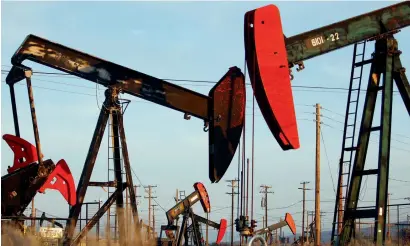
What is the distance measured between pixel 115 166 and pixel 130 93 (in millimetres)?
1559

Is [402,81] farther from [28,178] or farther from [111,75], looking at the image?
[28,178]

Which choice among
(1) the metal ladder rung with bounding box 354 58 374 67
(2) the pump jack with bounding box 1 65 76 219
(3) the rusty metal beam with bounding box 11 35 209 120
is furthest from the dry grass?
(1) the metal ladder rung with bounding box 354 58 374 67

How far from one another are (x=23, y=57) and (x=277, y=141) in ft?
17.3

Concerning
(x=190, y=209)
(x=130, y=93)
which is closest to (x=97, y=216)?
(x=130, y=93)

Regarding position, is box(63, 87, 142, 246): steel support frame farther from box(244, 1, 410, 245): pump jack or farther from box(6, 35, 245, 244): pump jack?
box(244, 1, 410, 245): pump jack

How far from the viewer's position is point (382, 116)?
468 inches

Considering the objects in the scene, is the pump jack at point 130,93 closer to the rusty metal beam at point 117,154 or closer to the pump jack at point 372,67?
the rusty metal beam at point 117,154

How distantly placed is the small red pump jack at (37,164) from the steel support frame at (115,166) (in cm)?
46

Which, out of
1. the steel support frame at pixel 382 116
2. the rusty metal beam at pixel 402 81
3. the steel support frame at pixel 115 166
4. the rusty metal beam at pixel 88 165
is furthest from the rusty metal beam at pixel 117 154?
the rusty metal beam at pixel 402 81

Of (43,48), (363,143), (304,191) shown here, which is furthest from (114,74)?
(304,191)

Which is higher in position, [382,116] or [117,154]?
[382,116]

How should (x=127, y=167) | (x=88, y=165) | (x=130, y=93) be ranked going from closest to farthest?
(x=88, y=165) < (x=130, y=93) < (x=127, y=167)

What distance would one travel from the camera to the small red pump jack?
1070 cm

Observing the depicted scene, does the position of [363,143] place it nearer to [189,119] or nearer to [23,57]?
[189,119]
